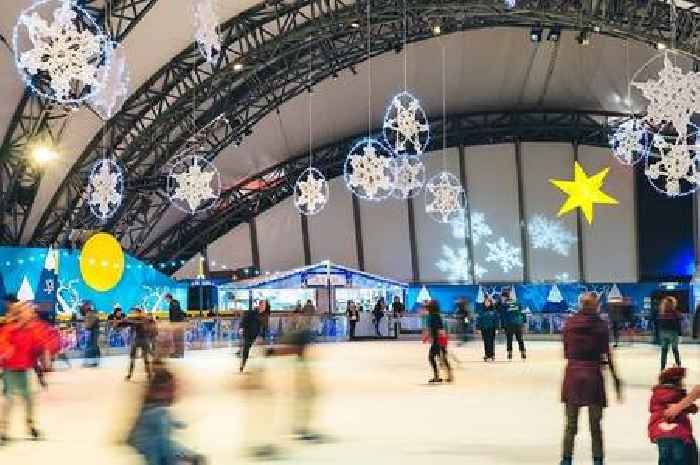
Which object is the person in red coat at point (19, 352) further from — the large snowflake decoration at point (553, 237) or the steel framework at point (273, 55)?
the large snowflake decoration at point (553, 237)

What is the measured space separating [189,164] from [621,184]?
17340 mm

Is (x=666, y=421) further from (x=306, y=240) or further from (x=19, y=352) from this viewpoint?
(x=306, y=240)

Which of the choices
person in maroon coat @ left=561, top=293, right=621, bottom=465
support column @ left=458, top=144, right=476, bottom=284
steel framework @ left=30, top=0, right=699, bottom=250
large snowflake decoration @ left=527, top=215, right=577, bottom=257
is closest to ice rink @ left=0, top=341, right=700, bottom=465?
person in maroon coat @ left=561, top=293, right=621, bottom=465

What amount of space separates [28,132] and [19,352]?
15135 mm

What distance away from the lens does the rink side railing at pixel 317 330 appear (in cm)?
2088

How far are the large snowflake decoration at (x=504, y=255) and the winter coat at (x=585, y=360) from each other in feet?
102

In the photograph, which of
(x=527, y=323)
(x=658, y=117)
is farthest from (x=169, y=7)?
(x=527, y=323)

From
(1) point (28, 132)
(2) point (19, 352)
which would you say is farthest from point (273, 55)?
(2) point (19, 352)

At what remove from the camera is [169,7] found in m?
21.5

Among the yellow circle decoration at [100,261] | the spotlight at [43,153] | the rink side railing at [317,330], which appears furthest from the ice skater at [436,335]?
the spotlight at [43,153]

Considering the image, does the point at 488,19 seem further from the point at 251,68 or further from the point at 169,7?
the point at 169,7

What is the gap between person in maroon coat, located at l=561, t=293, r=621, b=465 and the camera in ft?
21.2

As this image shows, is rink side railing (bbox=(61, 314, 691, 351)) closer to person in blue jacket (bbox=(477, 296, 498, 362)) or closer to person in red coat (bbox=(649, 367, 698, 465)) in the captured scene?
person in blue jacket (bbox=(477, 296, 498, 362))

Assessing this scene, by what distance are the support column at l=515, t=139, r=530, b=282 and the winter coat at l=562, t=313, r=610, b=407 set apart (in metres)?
31.0
